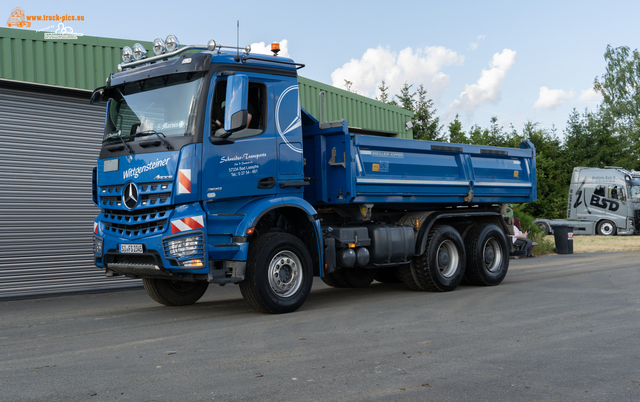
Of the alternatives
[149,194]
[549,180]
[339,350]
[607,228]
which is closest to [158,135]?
[149,194]

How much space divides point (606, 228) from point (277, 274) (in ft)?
94.2

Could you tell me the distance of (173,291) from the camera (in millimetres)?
9461

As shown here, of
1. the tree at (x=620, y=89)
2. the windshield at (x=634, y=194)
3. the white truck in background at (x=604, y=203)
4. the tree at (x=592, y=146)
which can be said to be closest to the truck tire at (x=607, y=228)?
the white truck in background at (x=604, y=203)

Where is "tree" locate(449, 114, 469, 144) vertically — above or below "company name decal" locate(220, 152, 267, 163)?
above

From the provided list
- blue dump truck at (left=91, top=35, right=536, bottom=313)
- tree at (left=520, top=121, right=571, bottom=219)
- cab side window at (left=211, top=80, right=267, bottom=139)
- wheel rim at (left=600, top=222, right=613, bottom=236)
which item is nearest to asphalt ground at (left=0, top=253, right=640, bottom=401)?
blue dump truck at (left=91, top=35, right=536, bottom=313)

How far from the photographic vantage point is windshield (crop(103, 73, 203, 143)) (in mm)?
7742

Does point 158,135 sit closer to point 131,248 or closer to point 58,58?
point 131,248

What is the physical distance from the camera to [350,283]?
1184cm

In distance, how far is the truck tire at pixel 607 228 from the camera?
3216cm

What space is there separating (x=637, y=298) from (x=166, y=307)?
7042 millimetres

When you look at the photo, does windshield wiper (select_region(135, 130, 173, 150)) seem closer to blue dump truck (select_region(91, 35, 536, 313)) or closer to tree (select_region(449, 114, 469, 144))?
blue dump truck (select_region(91, 35, 536, 313))

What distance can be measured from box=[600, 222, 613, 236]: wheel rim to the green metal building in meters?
25.6

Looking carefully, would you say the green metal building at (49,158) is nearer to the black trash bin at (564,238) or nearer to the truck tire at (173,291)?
the truck tire at (173,291)

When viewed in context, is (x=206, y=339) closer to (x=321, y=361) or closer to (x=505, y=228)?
(x=321, y=361)
